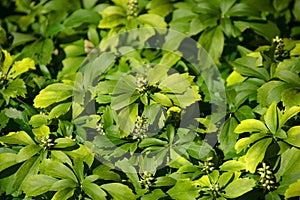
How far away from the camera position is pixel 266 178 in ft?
5.61

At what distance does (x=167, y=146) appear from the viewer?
5.86 feet

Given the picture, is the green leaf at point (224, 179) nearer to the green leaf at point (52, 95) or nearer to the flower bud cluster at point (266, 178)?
the flower bud cluster at point (266, 178)

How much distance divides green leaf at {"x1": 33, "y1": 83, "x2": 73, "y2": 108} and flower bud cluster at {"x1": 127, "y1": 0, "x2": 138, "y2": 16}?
55 centimetres

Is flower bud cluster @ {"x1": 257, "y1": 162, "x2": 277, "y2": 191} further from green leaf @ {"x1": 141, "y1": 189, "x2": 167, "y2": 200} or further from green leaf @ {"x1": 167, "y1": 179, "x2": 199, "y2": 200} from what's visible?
green leaf @ {"x1": 141, "y1": 189, "x2": 167, "y2": 200}

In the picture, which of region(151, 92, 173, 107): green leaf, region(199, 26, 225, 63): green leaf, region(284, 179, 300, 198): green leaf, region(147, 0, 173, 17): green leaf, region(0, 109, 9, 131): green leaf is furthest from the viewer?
region(147, 0, 173, 17): green leaf

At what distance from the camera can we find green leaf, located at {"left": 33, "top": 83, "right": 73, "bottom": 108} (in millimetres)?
1870

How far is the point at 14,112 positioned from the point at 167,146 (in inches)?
24.4

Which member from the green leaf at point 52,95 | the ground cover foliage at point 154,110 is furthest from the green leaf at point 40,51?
the green leaf at point 52,95

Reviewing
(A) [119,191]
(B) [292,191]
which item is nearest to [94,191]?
(A) [119,191]

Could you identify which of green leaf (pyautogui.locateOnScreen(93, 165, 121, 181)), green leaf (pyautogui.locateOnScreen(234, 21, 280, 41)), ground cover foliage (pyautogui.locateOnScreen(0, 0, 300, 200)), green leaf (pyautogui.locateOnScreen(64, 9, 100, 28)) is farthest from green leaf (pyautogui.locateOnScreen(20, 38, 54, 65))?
green leaf (pyautogui.locateOnScreen(234, 21, 280, 41))

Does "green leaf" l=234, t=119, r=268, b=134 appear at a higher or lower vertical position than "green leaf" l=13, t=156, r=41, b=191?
higher

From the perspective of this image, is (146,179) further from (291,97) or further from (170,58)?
(170,58)

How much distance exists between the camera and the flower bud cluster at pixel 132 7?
2.26 meters

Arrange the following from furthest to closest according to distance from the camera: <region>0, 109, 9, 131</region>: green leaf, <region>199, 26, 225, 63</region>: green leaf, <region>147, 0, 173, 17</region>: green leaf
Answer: <region>147, 0, 173, 17</region>: green leaf < <region>199, 26, 225, 63</region>: green leaf < <region>0, 109, 9, 131</region>: green leaf
